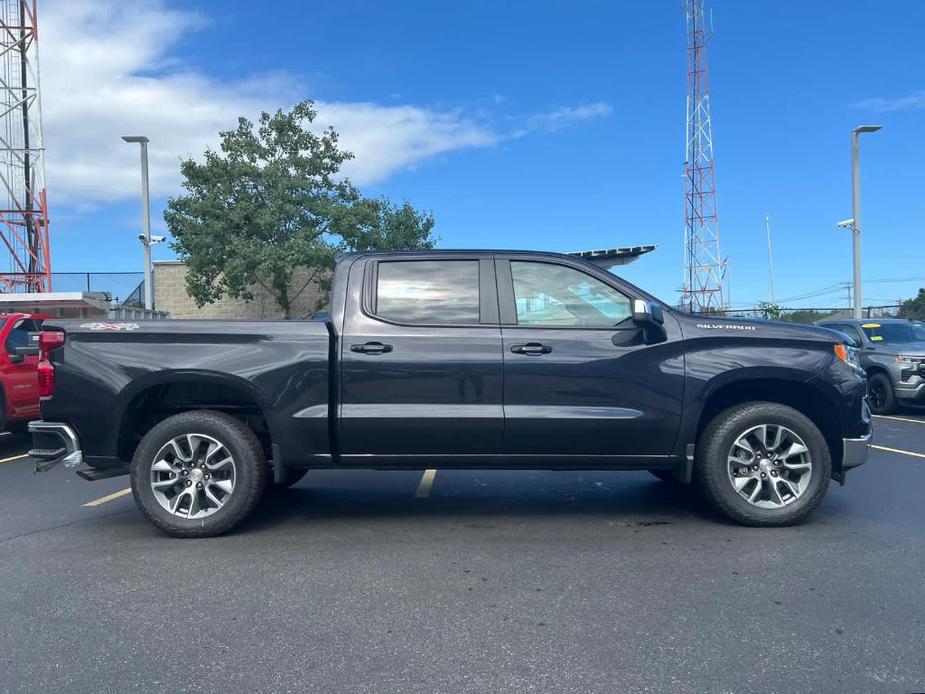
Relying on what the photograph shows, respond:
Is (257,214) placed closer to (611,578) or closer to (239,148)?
(239,148)

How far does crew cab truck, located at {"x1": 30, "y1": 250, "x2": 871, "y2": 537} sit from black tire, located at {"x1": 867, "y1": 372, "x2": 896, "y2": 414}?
8.29 m

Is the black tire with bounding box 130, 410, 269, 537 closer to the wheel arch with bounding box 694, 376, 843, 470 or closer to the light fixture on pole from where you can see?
the wheel arch with bounding box 694, 376, 843, 470

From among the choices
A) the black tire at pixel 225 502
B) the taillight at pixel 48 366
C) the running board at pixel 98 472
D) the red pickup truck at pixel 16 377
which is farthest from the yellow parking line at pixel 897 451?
the red pickup truck at pixel 16 377

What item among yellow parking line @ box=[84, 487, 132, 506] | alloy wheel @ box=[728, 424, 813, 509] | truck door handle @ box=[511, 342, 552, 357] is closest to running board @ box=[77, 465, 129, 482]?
yellow parking line @ box=[84, 487, 132, 506]

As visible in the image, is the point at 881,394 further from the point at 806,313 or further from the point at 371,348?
the point at 806,313

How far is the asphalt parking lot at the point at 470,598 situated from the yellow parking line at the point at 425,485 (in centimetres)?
13

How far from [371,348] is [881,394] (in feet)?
35.7

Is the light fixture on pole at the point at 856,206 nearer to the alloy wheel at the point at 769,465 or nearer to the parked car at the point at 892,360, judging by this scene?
the parked car at the point at 892,360

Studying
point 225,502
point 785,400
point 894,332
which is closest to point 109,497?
point 225,502

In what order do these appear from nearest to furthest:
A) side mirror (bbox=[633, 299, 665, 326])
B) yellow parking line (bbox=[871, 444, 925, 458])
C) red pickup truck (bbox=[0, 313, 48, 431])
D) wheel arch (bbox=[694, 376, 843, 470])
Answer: side mirror (bbox=[633, 299, 665, 326]), wheel arch (bbox=[694, 376, 843, 470]), yellow parking line (bbox=[871, 444, 925, 458]), red pickup truck (bbox=[0, 313, 48, 431])

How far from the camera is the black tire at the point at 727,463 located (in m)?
5.12

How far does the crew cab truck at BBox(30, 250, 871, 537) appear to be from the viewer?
16.5ft

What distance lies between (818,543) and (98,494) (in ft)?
19.6

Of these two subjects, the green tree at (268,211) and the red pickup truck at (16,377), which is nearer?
the red pickup truck at (16,377)
